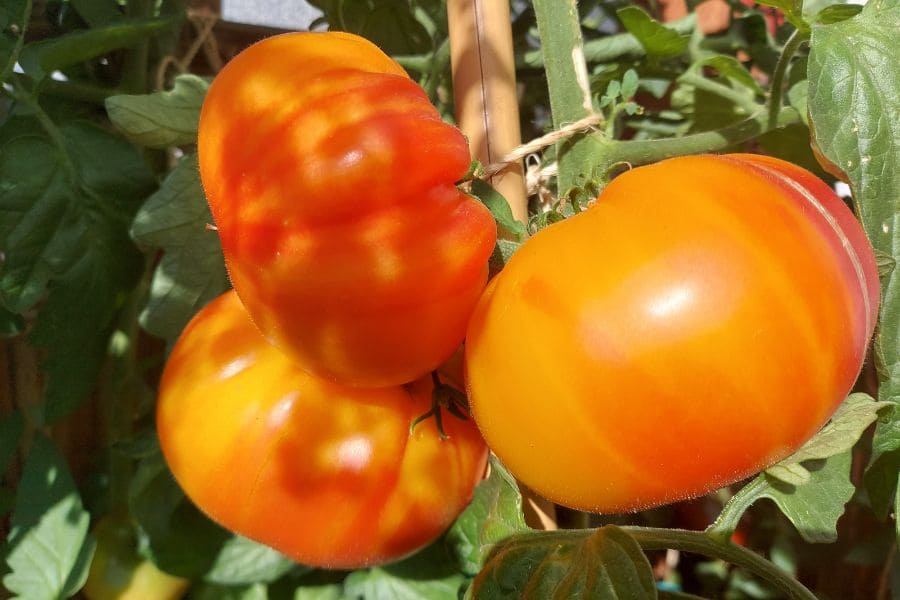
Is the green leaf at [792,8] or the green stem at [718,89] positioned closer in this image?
the green leaf at [792,8]

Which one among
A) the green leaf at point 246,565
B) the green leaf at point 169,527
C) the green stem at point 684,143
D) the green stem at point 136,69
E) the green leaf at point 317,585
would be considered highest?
the green stem at point 136,69

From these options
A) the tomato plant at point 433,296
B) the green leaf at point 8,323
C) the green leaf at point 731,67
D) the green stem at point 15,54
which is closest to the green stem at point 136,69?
the tomato plant at point 433,296

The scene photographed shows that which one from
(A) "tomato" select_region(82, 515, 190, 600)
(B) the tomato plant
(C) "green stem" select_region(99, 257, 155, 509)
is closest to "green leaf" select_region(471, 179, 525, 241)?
(B) the tomato plant

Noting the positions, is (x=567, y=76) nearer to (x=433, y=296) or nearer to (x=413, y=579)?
(x=433, y=296)

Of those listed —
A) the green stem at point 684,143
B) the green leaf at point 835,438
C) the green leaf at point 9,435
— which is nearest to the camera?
the green leaf at point 835,438

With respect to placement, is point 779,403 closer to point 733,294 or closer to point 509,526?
point 733,294

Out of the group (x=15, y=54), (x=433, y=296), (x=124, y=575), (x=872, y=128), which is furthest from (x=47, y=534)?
(x=872, y=128)

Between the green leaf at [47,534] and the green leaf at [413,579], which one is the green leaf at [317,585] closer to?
the green leaf at [413,579]
